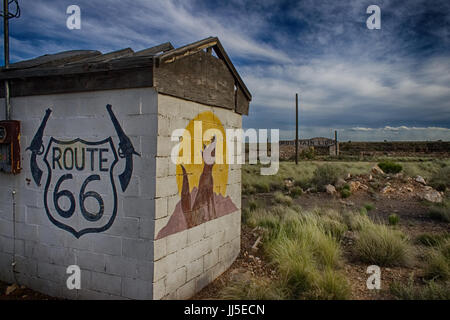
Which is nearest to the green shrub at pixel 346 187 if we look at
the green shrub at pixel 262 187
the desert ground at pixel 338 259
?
the desert ground at pixel 338 259

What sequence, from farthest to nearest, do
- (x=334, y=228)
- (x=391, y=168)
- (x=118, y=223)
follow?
(x=391, y=168) < (x=334, y=228) < (x=118, y=223)

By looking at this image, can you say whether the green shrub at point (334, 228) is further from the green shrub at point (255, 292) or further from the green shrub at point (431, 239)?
the green shrub at point (255, 292)

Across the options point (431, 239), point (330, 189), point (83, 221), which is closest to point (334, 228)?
point (431, 239)

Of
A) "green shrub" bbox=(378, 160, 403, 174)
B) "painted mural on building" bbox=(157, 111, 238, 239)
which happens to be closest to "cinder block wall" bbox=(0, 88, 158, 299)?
"painted mural on building" bbox=(157, 111, 238, 239)

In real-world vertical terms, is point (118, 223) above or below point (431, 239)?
above

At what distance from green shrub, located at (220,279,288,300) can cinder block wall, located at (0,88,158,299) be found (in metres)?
1.06

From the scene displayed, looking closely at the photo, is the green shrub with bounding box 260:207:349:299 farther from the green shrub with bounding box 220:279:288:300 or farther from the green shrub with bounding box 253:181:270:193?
the green shrub with bounding box 253:181:270:193

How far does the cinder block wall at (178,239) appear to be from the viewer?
3.55m

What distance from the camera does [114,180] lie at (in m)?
3.70

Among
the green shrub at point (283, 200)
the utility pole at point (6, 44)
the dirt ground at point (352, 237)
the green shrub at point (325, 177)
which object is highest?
the utility pole at point (6, 44)

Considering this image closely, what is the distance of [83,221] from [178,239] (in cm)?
124

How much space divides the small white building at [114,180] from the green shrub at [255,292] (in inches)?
23.9

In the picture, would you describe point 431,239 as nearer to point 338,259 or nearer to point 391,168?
point 338,259
